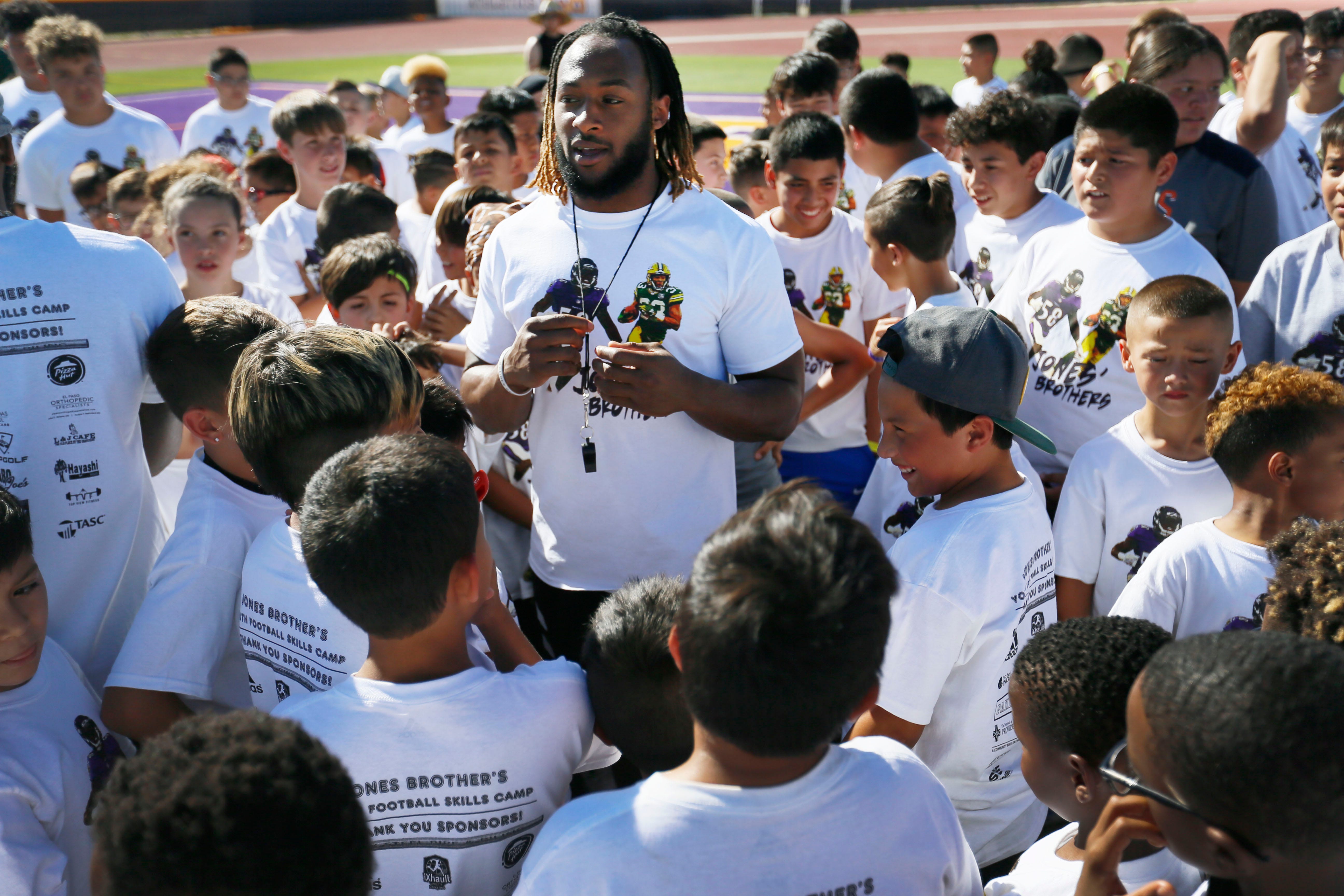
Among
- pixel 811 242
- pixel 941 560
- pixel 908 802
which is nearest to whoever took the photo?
pixel 908 802

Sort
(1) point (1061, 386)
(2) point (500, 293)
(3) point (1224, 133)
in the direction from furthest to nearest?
(3) point (1224, 133), (1) point (1061, 386), (2) point (500, 293)

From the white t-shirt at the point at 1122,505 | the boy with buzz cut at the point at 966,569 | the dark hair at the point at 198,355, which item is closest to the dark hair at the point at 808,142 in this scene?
the white t-shirt at the point at 1122,505

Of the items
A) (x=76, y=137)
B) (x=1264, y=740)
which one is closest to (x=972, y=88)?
(x=76, y=137)

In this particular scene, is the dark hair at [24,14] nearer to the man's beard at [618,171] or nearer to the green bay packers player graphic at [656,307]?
the man's beard at [618,171]

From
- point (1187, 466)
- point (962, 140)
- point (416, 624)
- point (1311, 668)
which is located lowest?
point (1187, 466)

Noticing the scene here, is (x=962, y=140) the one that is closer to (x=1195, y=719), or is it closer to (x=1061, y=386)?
(x=1061, y=386)

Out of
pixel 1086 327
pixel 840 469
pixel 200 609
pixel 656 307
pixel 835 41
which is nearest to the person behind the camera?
pixel 200 609

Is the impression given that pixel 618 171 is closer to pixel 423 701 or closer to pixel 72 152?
pixel 423 701

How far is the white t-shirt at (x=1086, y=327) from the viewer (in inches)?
130

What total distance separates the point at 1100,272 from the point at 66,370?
304 cm

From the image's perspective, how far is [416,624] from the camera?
1.66 metres

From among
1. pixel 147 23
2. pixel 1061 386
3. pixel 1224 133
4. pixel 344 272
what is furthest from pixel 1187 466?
pixel 147 23

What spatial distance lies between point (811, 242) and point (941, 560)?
241 cm

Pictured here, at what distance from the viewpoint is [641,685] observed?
174 centimetres
